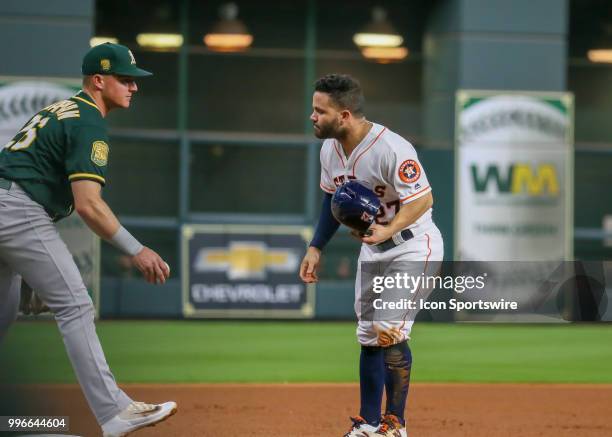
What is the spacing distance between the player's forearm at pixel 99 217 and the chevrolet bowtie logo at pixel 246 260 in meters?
10.0

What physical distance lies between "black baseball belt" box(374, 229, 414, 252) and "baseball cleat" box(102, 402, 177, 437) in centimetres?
157

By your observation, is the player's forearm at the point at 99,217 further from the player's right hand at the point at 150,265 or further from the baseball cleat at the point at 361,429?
the baseball cleat at the point at 361,429

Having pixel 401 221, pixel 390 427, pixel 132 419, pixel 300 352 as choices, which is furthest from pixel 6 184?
pixel 300 352

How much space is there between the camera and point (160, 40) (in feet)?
55.7

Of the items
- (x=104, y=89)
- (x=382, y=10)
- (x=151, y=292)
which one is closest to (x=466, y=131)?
(x=382, y=10)

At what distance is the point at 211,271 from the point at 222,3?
4.43 m

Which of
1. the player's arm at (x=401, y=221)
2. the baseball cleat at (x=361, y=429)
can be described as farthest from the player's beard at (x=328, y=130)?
the baseball cleat at (x=361, y=429)

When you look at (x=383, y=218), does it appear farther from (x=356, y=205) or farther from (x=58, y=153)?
(x=58, y=153)

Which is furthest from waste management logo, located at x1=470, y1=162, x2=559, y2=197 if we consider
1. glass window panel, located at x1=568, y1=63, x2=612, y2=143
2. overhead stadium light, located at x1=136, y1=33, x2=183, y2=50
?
overhead stadium light, located at x1=136, y1=33, x2=183, y2=50

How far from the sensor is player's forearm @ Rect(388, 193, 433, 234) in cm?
600

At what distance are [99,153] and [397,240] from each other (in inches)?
69.6

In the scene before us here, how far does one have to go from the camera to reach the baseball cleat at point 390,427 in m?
6.07

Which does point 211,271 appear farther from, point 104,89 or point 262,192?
point 104,89

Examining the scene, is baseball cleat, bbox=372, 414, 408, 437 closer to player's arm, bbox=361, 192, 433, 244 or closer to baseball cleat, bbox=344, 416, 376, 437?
baseball cleat, bbox=344, 416, 376, 437
